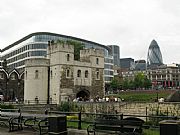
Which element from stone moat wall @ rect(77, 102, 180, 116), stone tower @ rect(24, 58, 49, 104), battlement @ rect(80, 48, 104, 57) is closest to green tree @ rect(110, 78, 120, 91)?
battlement @ rect(80, 48, 104, 57)

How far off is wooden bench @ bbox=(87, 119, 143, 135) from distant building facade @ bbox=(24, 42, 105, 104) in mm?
37089

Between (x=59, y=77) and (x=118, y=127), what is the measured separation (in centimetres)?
3813

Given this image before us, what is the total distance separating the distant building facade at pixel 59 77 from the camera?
49156mm

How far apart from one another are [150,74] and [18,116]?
155990 mm

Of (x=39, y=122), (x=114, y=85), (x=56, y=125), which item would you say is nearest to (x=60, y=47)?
(x=39, y=122)

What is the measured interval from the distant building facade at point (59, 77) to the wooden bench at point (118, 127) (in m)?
37.1

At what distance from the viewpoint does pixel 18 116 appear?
14609mm

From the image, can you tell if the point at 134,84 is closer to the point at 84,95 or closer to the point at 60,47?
the point at 84,95

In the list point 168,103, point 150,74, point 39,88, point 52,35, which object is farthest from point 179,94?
point 150,74

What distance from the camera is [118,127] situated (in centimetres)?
1095

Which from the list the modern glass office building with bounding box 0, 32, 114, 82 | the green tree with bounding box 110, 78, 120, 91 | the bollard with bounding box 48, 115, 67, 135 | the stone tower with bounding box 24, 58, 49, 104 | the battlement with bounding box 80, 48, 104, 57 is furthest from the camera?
the green tree with bounding box 110, 78, 120, 91

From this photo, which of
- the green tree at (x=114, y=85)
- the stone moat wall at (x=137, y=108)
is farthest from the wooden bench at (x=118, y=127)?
the green tree at (x=114, y=85)

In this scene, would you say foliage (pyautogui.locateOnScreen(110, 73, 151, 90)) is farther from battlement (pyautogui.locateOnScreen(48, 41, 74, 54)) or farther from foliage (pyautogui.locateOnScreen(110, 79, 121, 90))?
battlement (pyautogui.locateOnScreen(48, 41, 74, 54))

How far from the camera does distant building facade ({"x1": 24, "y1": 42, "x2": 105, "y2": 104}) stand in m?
49.2
